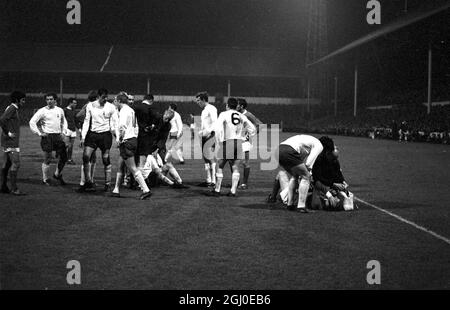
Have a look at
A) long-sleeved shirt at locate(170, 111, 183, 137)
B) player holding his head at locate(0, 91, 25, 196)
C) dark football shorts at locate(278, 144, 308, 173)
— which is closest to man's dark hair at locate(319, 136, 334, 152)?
dark football shorts at locate(278, 144, 308, 173)

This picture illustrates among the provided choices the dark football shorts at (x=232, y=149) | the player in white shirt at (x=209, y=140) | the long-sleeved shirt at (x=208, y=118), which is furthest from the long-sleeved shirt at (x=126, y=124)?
the long-sleeved shirt at (x=208, y=118)

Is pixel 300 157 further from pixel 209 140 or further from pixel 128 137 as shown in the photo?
pixel 209 140

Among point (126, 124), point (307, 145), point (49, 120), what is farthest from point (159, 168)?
point (307, 145)

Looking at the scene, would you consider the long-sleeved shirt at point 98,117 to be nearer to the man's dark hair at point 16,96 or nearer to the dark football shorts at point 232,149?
the man's dark hair at point 16,96

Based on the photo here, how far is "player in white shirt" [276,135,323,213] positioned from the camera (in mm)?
9492

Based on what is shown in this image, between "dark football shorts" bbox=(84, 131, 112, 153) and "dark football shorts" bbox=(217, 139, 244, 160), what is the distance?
2.71 meters

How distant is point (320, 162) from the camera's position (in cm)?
1024

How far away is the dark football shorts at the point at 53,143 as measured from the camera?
13.4m

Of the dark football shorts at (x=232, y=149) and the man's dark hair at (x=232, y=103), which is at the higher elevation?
the man's dark hair at (x=232, y=103)

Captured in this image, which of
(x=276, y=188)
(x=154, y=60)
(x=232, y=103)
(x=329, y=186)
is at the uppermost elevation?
(x=154, y=60)

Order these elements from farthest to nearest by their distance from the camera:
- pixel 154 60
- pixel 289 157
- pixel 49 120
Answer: pixel 154 60 → pixel 49 120 → pixel 289 157

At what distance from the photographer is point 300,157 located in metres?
9.62

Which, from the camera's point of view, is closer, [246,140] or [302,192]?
[302,192]

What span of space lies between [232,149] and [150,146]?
5.86 ft
